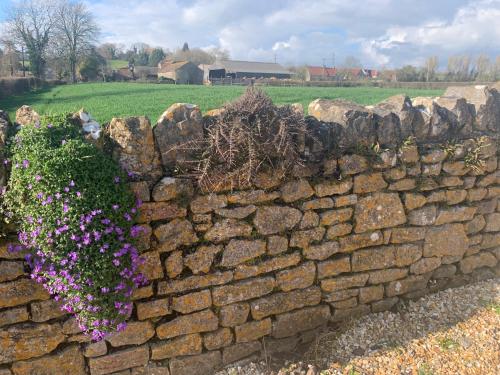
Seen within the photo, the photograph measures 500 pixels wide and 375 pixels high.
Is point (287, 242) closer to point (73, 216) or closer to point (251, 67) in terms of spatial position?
point (73, 216)

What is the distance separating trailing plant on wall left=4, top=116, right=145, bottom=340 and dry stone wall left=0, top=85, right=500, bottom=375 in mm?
218

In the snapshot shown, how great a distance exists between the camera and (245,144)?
297 cm

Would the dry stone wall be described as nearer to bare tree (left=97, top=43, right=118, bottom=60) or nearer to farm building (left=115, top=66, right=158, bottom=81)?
farm building (left=115, top=66, right=158, bottom=81)

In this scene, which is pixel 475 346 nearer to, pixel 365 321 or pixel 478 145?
pixel 365 321

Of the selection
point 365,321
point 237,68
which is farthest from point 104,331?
point 237,68

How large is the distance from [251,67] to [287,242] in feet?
241

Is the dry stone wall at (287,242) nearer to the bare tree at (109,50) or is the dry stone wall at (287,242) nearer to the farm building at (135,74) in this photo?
the farm building at (135,74)

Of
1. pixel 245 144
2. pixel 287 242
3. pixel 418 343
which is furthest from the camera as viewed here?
pixel 418 343

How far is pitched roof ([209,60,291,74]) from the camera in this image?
69.2 meters

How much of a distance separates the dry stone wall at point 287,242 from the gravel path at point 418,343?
0.15 meters

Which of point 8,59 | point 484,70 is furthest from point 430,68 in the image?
point 8,59

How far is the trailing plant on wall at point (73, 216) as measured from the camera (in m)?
2.44

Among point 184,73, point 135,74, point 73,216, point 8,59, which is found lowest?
point 73,216

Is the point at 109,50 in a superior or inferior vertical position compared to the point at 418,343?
superior
